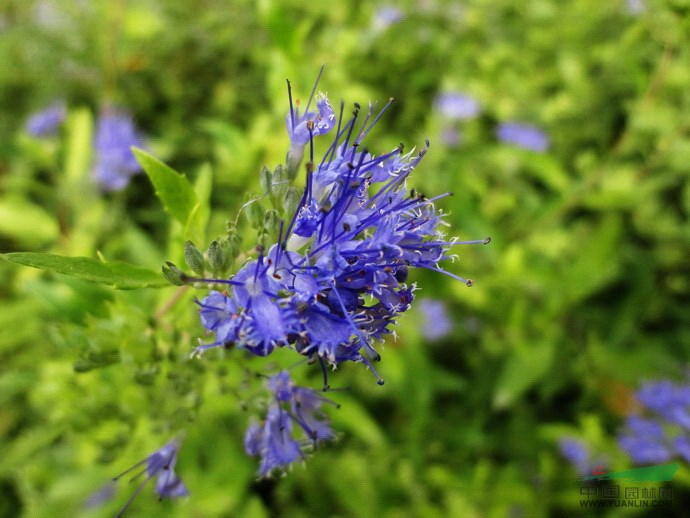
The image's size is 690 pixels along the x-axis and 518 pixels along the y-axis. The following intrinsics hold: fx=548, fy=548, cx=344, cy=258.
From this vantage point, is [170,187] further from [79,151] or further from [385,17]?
[385,17]

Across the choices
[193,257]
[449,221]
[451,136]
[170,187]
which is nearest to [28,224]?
[170,187]

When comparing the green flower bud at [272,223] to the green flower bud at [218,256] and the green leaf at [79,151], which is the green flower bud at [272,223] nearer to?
the green flower bud at [218,256]

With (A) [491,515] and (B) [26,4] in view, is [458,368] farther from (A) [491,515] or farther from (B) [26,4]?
(B) [26,4]

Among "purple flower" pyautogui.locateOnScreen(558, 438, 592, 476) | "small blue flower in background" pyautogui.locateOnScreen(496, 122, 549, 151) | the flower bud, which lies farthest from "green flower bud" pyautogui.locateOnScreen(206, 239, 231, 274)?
"small blue flower in background" pyautogui.locateOnScreen(496, 122, 549, 151)

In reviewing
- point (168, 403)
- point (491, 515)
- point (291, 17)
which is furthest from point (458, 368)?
point (291, 17)

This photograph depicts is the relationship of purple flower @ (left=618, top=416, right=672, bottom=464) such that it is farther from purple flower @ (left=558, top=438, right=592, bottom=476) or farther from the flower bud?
the flower bud

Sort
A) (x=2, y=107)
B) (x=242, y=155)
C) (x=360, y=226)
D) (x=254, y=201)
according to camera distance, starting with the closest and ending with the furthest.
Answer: (x=360, y=226) → (x=254, y=201) → (x=242, y=155) → (x=2, y=107)
